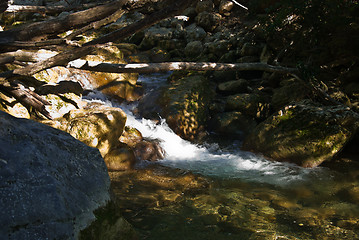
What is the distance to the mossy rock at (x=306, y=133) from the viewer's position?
495 centimetres

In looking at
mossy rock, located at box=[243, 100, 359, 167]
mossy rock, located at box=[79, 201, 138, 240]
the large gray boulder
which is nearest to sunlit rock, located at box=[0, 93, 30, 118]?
the large gray boulder

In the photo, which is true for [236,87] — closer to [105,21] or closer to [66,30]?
[105,21]

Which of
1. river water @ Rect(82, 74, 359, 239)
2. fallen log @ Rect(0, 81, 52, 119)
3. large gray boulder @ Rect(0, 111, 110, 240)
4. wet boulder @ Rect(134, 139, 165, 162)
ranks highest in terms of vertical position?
large gray boulder @ Rect(0, 111, 110, 240)

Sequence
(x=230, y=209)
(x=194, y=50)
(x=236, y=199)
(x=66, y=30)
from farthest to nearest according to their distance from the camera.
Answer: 1. (x=194, y=50)
2. (x=66, y=30)
3. (x=236, y=199)
4. (x=230, y=209)

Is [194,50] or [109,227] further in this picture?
[194,50]

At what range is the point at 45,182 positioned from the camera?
1821 millimetres

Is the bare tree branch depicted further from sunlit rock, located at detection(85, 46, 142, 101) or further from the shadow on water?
sunlit rock, located at detection(85, 46, 142, 101)

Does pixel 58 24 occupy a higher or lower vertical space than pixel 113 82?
higher

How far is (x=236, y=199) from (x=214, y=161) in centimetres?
222

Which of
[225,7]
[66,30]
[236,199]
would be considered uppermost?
[225,7]

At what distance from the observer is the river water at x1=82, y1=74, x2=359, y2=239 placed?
2668 mm

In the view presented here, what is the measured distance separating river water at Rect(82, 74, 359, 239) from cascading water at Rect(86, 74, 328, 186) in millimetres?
18

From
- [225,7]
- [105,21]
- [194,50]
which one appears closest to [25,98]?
[105,21]

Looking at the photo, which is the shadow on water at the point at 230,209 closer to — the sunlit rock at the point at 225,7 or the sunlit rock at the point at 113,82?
the sunlit rock at the point at 113,82
